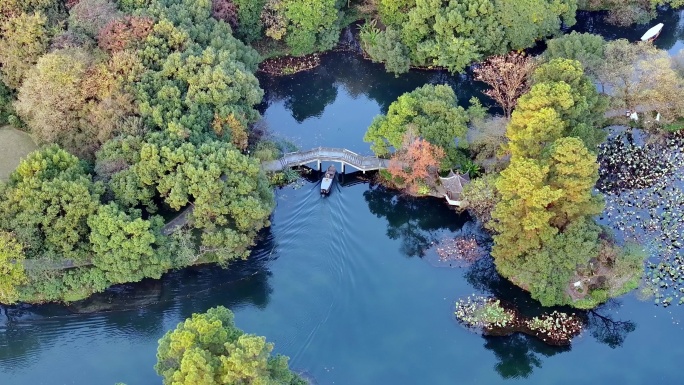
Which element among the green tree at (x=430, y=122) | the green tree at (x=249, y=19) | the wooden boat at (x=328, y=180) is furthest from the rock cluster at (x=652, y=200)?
the green tree at (x=249, y=19)

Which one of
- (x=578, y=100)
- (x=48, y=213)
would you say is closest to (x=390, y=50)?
(x=578, y=100)

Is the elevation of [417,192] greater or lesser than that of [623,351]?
greater

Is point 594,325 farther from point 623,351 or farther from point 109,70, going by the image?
point 109,70

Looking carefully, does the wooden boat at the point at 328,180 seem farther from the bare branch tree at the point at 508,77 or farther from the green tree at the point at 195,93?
the bare branch tree at the point at 508,77

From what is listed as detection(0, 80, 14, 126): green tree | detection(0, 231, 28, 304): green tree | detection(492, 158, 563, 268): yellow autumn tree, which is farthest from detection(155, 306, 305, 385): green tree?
detection(0, 80, 14, 126): green tree

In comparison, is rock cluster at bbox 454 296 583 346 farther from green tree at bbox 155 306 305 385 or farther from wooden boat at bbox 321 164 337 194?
wooden boat at bbox 321 164 337 194

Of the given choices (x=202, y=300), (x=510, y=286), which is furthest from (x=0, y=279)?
(x=510, y=286)
